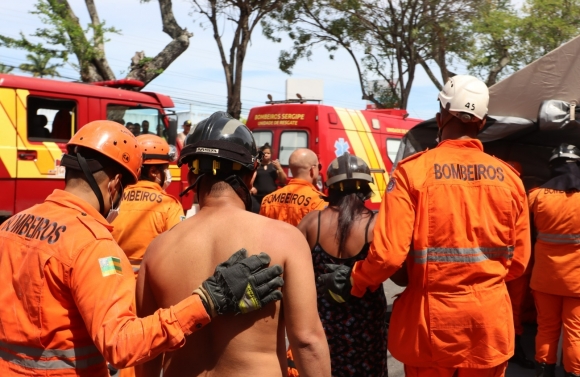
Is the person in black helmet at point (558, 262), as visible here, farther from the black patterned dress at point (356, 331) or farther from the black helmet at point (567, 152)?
the black patterned dress at point (356, 331)

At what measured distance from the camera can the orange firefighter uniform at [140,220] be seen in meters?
4.87

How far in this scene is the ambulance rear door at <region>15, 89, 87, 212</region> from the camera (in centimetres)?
905

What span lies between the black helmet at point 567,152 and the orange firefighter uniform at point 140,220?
3.23m

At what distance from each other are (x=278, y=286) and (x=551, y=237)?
157 inches

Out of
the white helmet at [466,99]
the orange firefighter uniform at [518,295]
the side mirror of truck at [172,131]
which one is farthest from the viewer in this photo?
the side mirror of truck at [172,131]

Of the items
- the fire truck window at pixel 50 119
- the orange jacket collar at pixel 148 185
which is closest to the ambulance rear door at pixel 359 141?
the fire truck window at pixel 50 119

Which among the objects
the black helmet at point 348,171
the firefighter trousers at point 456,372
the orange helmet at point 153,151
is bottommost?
the firefighter trousers at point 456,372

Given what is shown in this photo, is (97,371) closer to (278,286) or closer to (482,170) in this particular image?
(278,286)

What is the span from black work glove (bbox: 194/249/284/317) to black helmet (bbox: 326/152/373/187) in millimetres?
2151

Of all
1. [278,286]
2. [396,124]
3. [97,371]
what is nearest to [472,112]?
[278,286]

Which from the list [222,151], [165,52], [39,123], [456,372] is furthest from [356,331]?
[165,52]

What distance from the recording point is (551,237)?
18.1 ft

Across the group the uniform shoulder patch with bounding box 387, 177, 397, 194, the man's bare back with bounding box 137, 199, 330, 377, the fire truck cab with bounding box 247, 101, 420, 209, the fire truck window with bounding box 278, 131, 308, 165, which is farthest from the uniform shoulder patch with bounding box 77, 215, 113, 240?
the fire truck window with bounding box 278, 131, 308, 165

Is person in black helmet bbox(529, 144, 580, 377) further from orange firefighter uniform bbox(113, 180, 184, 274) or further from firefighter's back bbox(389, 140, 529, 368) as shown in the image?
orange firefighter uniform bbox(113, 180, 184, 274)
